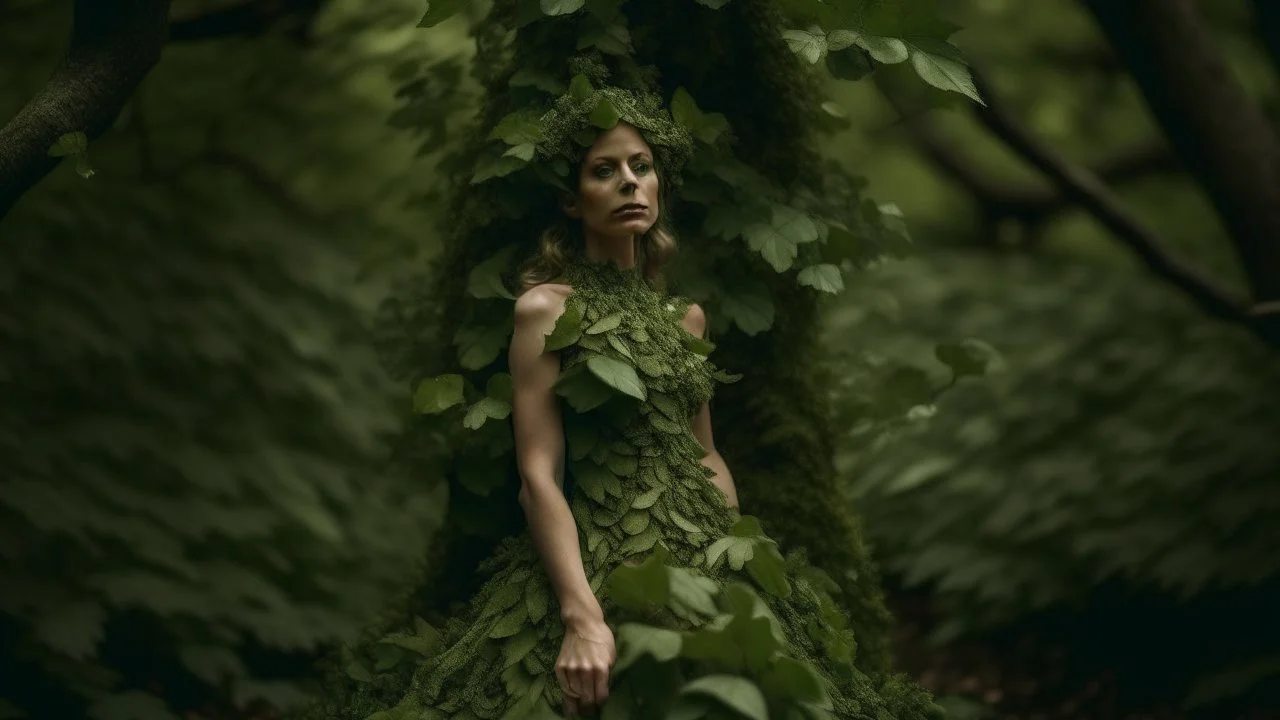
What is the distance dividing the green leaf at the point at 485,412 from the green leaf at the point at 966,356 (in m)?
1.57

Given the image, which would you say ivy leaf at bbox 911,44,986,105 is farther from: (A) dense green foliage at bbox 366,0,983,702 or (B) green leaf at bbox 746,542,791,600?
(B) green leaf at bbox 746,542,791,600

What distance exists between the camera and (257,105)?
5.54 meters

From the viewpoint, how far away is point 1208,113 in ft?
14.2

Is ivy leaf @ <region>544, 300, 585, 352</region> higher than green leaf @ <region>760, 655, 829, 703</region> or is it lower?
higher

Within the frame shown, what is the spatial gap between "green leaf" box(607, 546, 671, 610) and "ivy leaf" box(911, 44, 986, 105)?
4.00 ft

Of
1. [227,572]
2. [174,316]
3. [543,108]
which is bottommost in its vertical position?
[227,572]

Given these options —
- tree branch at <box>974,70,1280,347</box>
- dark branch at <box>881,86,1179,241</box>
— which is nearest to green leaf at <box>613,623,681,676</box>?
tree branch at <box>974,70,1280,347</box>

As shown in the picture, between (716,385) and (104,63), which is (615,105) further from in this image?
(104,63)

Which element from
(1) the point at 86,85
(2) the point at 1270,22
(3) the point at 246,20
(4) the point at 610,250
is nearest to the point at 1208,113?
(2) the point at 1270,22

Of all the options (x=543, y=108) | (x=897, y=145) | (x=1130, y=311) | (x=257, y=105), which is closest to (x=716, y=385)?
(x=543, y=108)

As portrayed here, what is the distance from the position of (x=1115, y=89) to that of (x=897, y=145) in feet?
4.43

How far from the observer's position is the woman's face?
281 cm

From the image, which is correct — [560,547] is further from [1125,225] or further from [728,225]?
[1125,225]

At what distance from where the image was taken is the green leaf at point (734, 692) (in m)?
2.40
